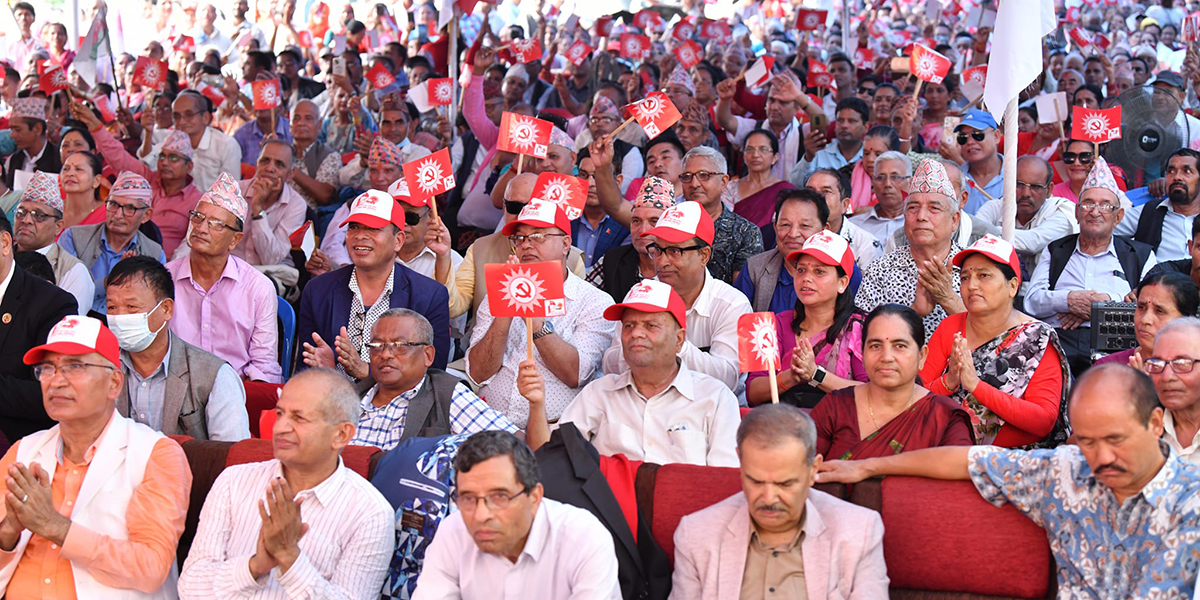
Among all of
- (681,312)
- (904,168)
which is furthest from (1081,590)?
(904,168)

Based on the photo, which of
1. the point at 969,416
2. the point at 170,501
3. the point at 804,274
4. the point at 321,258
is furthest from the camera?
the point at 321,258

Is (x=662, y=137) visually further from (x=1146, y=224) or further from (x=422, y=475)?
(x=422, y=475)

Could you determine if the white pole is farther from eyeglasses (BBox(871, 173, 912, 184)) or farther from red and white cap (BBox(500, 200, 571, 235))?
red and white cap (BBox(500, 200, 571, 235))

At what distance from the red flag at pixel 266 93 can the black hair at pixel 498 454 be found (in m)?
6.14

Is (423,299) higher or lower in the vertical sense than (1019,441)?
higher

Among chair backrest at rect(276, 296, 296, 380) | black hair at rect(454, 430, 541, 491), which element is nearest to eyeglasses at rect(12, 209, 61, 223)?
chair backrest at rect(276, 296, 296, 380)

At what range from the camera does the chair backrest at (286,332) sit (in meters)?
5.42

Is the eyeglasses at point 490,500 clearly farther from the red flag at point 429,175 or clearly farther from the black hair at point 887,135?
the black hair at point 887,135

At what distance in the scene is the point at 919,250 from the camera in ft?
16.8

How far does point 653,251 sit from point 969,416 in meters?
1.52

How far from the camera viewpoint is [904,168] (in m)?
6.41

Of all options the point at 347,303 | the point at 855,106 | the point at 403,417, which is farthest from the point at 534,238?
the point at 855,106

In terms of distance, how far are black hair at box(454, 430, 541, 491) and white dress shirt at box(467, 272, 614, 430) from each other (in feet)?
4.82

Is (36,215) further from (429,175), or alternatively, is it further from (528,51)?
(528,51)
